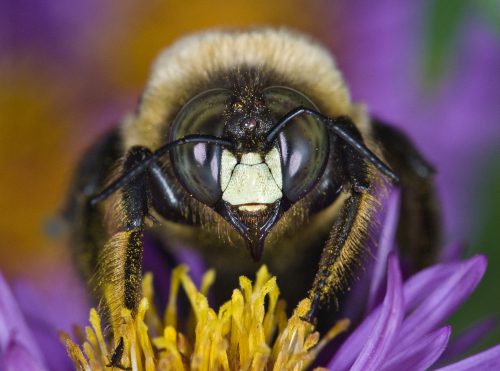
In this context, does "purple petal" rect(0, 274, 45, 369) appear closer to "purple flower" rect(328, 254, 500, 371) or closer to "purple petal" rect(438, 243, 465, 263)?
"purple flower" rect(328, 254, 500, 371)

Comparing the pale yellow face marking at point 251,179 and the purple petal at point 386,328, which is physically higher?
the pale yellow face marking at point 251,179

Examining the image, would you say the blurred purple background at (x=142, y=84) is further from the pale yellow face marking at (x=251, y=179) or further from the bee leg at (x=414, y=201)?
the pale yellow face marking at (x=251, y=179)

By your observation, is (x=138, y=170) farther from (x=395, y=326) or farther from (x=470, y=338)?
(x=470, y=338)

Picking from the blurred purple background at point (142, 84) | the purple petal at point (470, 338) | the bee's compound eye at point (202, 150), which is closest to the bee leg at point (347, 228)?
the bee's compound eye at point (202, 150)

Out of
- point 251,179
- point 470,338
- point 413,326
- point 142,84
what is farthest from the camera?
point 142,84

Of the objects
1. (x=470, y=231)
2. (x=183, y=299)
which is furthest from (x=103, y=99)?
(x=183, y=299)

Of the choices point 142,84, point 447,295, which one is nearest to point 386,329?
point 447,295

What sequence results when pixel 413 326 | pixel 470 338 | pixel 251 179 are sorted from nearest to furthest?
pixel 251 179 → pixel 413 326 → pixel 470 338

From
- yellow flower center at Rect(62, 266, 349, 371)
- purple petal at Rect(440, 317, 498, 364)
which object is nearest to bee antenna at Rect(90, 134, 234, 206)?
yellow flower center at Rect(62, 266, 349, 371)
